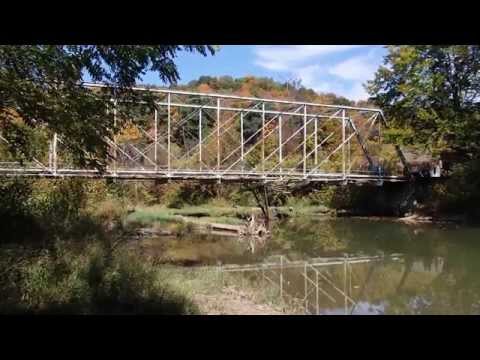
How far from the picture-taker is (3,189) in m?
9.20

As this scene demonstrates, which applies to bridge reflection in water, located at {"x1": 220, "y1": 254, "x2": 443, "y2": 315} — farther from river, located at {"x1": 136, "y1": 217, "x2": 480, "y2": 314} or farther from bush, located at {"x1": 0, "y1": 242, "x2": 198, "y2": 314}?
bush, located at {"x1": 0, "y1": 242, "x2": 198, "y2": 314}

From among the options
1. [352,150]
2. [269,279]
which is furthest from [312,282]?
[352,150]

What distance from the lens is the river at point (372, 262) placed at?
11656mm

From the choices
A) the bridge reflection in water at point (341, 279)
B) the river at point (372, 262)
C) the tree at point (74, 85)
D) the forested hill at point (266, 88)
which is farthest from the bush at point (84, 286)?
the forested hill at point (266, 88)

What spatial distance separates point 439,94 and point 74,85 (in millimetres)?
27377

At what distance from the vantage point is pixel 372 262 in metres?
17.0

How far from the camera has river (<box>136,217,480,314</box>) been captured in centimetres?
1166

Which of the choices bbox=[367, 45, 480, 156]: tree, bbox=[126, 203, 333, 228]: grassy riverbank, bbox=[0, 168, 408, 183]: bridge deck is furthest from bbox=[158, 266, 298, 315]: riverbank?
bbox=[367, 45, 480, 156]: tree

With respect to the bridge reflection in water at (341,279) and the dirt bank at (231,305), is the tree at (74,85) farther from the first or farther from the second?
the bridge reflection in water at (341,279)

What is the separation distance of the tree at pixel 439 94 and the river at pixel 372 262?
216 inches

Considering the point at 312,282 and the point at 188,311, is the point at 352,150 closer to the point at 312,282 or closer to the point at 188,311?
the point at 312,282

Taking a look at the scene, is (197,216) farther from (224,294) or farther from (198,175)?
(224,294)
